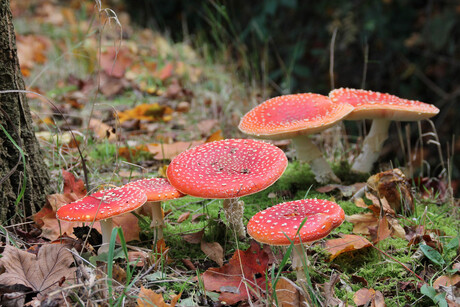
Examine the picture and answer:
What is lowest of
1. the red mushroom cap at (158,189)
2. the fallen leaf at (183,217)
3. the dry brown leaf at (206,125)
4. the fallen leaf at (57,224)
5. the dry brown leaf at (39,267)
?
the dry brown leaf at (206,125)

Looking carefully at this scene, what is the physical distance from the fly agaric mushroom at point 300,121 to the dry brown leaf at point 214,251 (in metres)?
Answer: 0.79

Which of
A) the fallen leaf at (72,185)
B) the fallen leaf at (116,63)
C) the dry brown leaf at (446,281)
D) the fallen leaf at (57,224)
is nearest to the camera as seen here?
the dry brown leaf at (446,281)

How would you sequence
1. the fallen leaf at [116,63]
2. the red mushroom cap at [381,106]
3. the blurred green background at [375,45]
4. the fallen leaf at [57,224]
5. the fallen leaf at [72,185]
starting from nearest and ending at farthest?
the fallen leaf at [57,224]
the fallen leaf at [72,185]
the red mushroom cap at [381,106]
the fallen leaf at [116,63]
the blurred green background at [375,45]

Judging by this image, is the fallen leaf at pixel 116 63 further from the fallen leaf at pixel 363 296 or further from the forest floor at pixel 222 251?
the fallen leaf at pixel 363 296

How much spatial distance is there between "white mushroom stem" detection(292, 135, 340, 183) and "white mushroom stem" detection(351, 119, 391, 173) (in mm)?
292

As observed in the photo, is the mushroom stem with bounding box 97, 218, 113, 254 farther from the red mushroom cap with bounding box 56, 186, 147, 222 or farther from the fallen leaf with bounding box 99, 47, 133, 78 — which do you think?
the fallen leaf with bounding box 99, 47, 133, 78

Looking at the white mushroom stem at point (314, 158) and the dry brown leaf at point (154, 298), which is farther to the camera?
the white mushroom stem at point (314, 158)

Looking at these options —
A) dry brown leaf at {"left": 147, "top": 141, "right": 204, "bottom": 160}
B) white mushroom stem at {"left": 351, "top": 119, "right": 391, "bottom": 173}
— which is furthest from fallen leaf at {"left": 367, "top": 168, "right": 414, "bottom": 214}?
dry brown leaf at {"left": 147, "top": 141, "right": 204, "bottom": 160}

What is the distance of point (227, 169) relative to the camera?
228 cm

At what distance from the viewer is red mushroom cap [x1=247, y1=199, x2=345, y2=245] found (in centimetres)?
184

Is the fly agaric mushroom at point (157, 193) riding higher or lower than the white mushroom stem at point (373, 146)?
higher

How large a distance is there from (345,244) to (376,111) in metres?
1.15

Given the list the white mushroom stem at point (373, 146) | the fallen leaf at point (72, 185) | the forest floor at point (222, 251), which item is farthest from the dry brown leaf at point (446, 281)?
the fallen leaf at point (72, 185)

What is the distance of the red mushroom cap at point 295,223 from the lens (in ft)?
6.04
